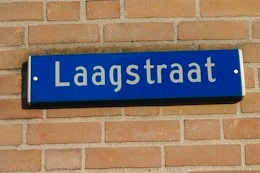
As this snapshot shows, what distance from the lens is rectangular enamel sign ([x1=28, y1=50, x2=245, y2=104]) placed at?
1.36 metres

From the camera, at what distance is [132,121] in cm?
140

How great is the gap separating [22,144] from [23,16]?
0.37 m

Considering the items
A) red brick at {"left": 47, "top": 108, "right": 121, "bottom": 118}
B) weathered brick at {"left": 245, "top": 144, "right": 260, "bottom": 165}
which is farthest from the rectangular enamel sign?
weathered brick at {"left": 245, "top": 144, "right": 260, "bottom": 165}

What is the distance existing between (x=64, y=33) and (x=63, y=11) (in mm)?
67

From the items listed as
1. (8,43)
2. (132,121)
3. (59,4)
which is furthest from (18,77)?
(132,121)

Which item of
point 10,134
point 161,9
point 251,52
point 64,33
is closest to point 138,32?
point 161,9

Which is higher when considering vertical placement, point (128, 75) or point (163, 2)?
point (163, 2)

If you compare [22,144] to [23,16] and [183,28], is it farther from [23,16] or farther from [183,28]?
[183,28]

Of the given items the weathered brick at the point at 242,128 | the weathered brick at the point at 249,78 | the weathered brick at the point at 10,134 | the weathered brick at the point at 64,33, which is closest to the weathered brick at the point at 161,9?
the weathered brick at the point at 64,33

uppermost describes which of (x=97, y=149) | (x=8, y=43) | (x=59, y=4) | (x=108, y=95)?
(x=59, y=4)

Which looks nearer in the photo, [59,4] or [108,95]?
[108,95]

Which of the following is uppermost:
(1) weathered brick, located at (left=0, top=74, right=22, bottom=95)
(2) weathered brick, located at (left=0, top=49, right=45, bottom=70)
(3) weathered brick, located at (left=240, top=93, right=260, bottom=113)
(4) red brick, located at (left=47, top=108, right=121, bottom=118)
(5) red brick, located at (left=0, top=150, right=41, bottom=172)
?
(2) weathered brick, located at (left=0, top=49, right=45, bottom=70)

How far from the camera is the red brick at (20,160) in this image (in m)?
1.38

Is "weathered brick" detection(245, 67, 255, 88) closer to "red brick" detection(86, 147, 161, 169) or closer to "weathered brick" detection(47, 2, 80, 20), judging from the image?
"red brick" detection(86, 147, 161, 169)
